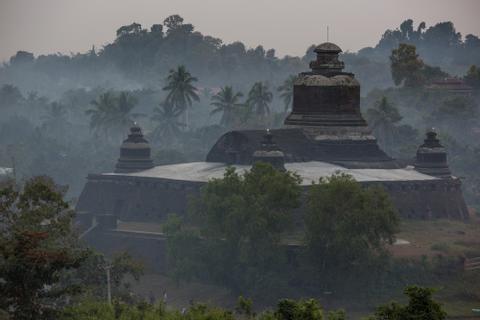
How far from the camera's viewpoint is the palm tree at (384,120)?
5723 inches

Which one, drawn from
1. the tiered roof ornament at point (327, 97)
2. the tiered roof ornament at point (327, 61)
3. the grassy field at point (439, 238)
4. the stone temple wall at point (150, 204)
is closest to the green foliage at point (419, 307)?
the grassy field at point (439, 238)

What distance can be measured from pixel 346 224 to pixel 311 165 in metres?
17.2

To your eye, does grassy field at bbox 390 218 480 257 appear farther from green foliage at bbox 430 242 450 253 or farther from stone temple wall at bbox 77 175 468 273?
stone temple wall at bbox 77 175 468 273

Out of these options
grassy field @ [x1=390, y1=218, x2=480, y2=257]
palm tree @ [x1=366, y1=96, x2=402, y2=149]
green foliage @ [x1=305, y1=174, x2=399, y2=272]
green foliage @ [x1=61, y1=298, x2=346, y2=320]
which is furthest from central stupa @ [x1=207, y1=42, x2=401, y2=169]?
green foliage @ [x1=61, y1=298, x2=346, y2=320]

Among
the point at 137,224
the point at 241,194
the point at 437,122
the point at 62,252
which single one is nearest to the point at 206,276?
the point at 241,194

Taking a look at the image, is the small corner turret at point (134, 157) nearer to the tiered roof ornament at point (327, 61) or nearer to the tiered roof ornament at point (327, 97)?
the tiered roof ornament at point (327, 97)

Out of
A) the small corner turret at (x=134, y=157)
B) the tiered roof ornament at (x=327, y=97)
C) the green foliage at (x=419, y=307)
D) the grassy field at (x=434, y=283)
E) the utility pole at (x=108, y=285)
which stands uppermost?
the tiered roof ornament at (x=327, y=97)

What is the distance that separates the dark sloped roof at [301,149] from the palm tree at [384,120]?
2897 cm

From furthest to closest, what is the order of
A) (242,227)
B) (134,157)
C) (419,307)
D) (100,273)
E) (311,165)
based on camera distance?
1. (134,157)
2. (311,165)
3. (242,227)
4. (100,273)
5. (419,307)

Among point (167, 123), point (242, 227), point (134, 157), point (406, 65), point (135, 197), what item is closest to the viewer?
point (242, 227)

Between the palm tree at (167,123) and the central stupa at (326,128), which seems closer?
the central stupa at (326,128)

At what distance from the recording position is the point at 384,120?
5723 inches

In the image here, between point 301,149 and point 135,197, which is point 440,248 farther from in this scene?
point 135,197

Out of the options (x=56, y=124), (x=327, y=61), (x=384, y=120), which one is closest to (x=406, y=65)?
(x=384, y=120)
